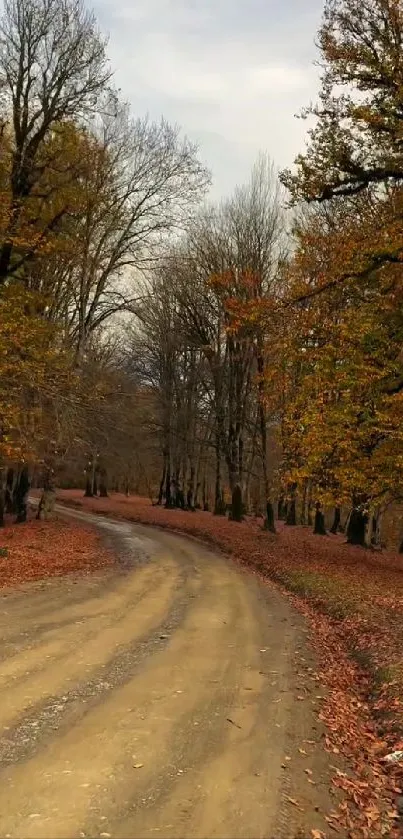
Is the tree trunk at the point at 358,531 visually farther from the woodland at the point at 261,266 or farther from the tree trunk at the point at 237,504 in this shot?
the tree trunk at the point at 237,504

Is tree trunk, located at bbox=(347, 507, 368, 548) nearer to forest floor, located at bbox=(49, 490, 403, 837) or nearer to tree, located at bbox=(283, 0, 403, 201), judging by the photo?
forest floor, located at bbox=(49, 490, 403, 837)

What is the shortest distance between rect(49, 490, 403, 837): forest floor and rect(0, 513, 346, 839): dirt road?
317mm

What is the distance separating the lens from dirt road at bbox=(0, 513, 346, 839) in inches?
170

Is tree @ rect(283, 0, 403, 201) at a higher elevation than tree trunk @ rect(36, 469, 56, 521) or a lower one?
higher

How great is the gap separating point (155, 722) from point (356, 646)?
479 cm

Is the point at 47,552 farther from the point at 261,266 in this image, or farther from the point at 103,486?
the point at 103,486

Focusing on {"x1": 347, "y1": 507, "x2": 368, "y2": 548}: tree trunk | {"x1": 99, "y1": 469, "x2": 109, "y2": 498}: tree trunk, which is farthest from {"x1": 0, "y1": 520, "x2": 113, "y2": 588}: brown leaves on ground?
{"x1": 99, "y1": 469, "x2": 109, "y2": 498}: tree trunk

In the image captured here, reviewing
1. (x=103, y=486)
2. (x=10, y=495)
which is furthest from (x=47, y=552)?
(x=103, y=486)

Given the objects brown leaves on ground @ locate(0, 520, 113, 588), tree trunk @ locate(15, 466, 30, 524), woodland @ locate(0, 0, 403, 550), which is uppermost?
woodland @ locate(0, 0, 403, 550)

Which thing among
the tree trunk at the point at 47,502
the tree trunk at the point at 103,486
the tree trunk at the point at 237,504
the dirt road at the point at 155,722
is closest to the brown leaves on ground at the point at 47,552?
the tree trunk at the point at 47,502

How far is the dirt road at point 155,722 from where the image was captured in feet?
14.2

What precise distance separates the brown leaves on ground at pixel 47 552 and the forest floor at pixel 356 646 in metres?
4.75

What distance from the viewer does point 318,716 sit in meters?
6.58

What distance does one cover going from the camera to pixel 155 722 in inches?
234
